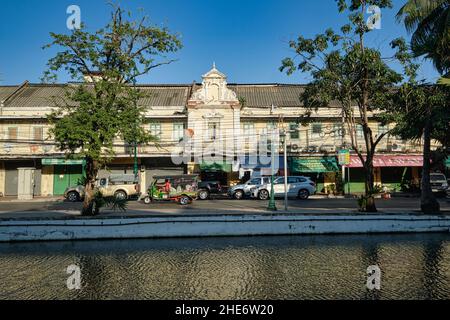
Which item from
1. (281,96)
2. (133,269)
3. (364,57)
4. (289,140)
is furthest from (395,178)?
(133,269)

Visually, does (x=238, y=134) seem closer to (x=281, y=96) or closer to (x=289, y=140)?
(x=289, y=140)

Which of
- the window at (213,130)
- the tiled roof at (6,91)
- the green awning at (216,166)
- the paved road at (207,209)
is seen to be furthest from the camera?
the tiled roof at (6,91)

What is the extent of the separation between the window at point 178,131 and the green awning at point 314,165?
9.83m

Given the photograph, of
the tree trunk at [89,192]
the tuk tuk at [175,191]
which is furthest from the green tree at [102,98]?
the tuk tuk at [175,191]

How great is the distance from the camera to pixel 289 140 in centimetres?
3148

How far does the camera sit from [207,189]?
2642 cm

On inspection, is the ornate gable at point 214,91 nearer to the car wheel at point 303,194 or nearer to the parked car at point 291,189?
the parked car at point 291,189

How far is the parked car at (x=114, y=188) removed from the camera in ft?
84.3

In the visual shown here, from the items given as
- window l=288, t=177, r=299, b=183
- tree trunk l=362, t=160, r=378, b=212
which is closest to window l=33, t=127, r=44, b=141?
window l=288, t=177, r=299, b=183

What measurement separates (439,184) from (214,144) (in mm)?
17886

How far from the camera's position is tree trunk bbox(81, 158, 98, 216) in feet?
47.1

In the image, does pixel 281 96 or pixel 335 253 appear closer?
pixel 335 253

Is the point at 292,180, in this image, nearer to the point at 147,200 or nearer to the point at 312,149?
the point at 312,149

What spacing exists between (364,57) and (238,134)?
54.8 feet
